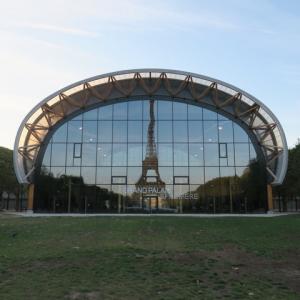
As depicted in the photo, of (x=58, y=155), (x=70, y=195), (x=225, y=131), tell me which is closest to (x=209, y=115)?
(x=225, y=131)

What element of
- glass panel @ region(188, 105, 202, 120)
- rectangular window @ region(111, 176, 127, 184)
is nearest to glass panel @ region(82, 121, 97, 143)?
rectangular window @ region(111, 176, 127, 184)

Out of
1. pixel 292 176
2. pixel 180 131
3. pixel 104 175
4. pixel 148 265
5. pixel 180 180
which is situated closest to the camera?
pixel 148 265

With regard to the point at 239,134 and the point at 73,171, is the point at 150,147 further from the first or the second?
the point at 239,134

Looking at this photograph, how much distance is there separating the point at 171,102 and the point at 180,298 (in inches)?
1351

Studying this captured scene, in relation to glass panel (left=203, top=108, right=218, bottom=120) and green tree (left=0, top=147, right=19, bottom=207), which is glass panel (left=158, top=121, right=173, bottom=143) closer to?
glass panel (left=203, top=108, right=218, bottom=120)

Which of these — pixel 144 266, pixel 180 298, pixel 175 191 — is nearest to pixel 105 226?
pixel 144 266

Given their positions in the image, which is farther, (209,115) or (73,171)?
(209,115)

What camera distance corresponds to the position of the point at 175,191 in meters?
38.9

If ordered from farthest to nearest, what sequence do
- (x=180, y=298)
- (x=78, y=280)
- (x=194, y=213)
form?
(x=194, y=213), (x=78, y=280), (x=180, y=298)

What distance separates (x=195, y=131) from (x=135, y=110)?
6678 mm

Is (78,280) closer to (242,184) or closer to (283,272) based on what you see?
(283,272)

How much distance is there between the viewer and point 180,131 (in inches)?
1587

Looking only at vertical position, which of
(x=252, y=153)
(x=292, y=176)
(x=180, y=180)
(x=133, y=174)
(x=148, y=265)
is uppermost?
(x=252, y=153)

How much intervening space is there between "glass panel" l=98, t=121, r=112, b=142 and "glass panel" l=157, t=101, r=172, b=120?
211 inches
